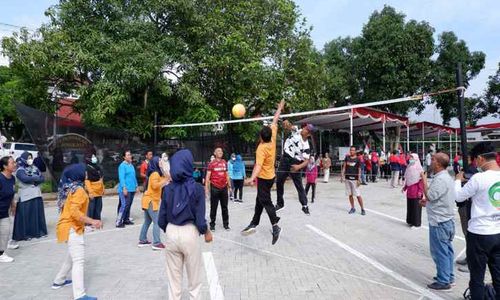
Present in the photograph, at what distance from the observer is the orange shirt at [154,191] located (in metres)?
7.51

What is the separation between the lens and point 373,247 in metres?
7.70

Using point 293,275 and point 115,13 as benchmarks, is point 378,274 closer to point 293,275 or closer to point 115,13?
point 293,275

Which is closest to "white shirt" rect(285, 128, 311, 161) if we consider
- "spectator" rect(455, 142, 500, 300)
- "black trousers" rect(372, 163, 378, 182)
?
"spectator" rect(455, 142, 500, 300)

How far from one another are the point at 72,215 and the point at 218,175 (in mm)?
4307

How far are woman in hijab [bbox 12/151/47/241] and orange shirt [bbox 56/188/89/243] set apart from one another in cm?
383

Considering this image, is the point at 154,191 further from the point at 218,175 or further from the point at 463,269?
the point at 463,269

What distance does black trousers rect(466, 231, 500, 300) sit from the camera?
4.20 metres

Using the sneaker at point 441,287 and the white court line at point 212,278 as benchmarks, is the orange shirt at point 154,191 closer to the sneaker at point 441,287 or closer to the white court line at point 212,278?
the white court line at point 212,278

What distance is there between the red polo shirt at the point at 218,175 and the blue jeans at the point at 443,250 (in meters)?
4.63

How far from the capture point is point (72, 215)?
199 inches

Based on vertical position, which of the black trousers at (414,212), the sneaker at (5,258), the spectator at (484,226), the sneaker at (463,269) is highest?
the spectator at (484,226)

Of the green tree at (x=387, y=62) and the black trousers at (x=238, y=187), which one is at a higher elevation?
the green tree at (x=387, y=62)

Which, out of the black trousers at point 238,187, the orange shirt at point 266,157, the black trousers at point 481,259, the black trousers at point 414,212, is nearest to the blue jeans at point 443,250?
the black trousers at point 481,259

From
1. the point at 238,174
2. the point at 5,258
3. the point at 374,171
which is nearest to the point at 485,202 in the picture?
the point at 5,258
